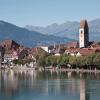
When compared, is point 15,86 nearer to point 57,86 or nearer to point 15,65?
point 57,86

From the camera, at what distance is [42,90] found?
4762 cm

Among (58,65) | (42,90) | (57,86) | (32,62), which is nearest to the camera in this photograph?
(42,90)

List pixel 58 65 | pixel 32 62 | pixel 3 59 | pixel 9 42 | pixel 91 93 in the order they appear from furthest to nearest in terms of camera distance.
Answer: pixel 9 42, pixel 3 59, pixel 32 62, pixel 58 65, pixel 91 93

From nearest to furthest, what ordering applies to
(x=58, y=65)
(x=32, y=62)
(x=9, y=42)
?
(x=58, y=65) → (x=32, y=62) → (x=9, y=42)

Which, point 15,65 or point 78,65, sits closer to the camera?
point 78,65

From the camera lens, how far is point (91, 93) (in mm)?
44125

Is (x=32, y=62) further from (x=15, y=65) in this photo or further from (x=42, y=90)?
(x=42, y=90)

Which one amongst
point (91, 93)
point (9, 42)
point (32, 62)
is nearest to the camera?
point (91, 93)

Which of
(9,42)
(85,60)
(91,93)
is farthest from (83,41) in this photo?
(91,93)

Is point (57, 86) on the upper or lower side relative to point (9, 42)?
lower

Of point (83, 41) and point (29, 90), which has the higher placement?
point (83, 41)

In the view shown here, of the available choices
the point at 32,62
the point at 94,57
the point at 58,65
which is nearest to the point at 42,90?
the point at 94,57

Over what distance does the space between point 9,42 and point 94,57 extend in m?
67.2

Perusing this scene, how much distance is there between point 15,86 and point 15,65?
179 ft
